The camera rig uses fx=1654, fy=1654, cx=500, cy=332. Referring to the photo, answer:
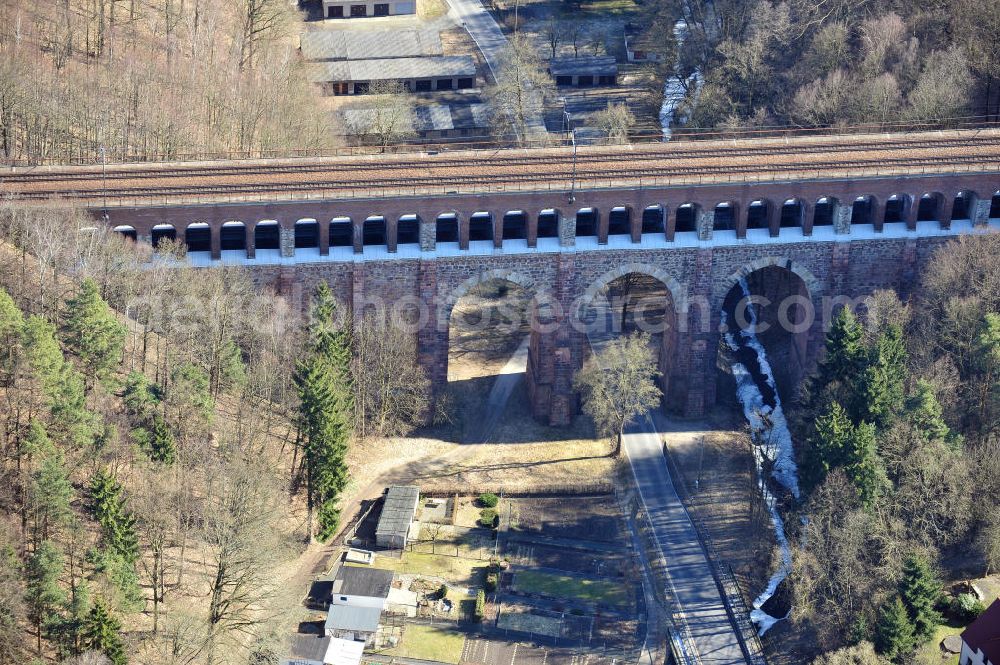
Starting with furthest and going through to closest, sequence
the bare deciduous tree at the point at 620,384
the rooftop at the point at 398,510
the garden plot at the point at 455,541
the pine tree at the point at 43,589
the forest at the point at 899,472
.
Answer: the bare deciduous tree at the point at 620,384
the garden plot at the point at 455,541
the rooftop at the point at 398,510
the forest at the point at 899,472
the pine tree at the point at 43,589

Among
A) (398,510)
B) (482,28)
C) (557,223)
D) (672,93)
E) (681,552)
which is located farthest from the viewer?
(482,28)

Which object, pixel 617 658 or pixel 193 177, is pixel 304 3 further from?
pixel 617 658

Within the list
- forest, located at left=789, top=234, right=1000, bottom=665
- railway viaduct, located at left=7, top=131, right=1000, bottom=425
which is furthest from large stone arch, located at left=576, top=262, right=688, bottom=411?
forest, located at left=789, top=234, right=1000, bottom=665

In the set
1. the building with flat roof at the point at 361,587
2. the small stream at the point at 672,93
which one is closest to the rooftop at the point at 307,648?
the building with flat roof at the point at 361,587

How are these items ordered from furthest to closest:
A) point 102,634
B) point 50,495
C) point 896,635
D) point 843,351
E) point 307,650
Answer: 1. point 843,351
2. point 307,650
3. point 896,635
4. point 50,495
5. point 102,634

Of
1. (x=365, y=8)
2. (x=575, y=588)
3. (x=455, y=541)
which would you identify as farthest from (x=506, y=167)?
(x=365, y=8)

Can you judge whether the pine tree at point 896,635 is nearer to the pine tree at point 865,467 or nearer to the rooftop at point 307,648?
the pine tree at point 865,467

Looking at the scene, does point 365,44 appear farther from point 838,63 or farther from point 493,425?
point 493,425
